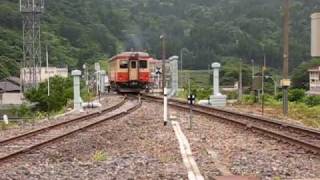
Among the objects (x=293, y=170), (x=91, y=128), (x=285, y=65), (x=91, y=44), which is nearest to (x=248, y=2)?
(x=91, y=44)

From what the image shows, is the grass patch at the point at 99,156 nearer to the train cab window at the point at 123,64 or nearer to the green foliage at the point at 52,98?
the green foliage at the point at 52,98

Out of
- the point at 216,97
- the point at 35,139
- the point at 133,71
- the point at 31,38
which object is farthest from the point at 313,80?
the point at 35,139

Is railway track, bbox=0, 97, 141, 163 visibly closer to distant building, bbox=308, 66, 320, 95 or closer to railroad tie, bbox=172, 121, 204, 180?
railroad tie, bbox=172, 121, 204, 180

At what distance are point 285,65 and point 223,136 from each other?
923 centimetres

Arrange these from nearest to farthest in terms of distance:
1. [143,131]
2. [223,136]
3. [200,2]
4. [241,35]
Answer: [223,136] → [143,131] → [241,35] → [200,2]

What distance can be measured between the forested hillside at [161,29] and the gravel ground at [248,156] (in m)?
54.4

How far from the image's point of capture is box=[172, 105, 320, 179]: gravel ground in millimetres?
7688

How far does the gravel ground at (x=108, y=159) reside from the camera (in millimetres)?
7645

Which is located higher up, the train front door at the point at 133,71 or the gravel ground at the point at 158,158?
the train front door at the point at 133,71

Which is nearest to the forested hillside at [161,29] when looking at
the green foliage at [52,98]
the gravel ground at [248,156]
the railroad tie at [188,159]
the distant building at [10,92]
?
the distant building at [10,92]

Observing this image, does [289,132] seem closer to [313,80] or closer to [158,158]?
[158,158]

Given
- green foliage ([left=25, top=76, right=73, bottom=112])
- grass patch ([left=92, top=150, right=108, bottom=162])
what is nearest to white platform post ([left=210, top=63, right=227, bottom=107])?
green foliage ([left=25, top=76, right=73, bottom=112])

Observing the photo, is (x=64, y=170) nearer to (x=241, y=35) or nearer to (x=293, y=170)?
(x=293, y=170)

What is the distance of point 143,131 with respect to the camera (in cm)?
1438
